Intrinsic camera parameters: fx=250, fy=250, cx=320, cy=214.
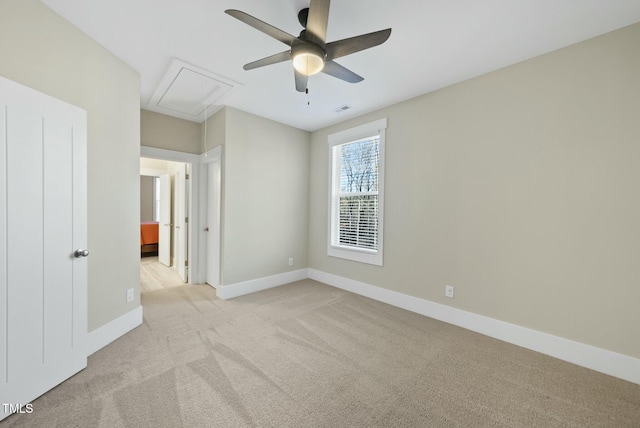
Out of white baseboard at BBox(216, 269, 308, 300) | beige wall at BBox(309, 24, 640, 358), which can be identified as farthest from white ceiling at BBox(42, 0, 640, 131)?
white baseboard at BBox(216, 269, 308, 300)

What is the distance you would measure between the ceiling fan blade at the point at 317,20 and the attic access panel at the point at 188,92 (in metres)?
1.60

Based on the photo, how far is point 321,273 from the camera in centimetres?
436

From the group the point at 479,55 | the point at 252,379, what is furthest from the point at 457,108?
the point at 252,379

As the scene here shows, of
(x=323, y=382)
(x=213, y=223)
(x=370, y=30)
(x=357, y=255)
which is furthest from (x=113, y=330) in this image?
(x=370, y=30)

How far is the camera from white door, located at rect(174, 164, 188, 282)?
4.27m

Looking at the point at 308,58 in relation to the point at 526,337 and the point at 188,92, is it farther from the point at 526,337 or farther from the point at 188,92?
the point at 526,337

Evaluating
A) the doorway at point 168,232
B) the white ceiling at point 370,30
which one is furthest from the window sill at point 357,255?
the doorway at point 168,232

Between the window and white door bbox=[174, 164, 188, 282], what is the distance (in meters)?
2.47

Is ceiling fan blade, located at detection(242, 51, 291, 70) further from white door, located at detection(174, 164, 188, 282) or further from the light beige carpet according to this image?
white door, located at detection(174, 164, 188, 282)

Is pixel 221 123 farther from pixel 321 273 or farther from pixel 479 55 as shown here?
pixel 479 55

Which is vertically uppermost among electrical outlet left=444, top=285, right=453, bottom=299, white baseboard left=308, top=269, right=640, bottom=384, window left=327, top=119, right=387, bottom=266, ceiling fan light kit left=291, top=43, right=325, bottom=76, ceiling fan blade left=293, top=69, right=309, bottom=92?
ceiling fan blade left=293, top=69, right=309, bottom=92

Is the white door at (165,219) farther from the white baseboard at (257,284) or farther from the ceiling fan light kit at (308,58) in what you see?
the ceiling fan light kit at (308,58)

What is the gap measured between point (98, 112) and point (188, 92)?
1.08 meters

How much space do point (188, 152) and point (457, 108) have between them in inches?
151
